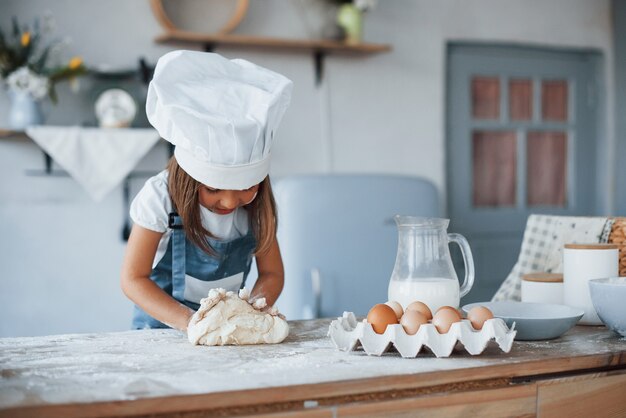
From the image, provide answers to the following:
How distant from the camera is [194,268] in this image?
71.6 inches

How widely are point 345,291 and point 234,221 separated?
126cm

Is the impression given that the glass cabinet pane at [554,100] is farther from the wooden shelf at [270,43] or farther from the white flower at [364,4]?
the white flower at [364,4]

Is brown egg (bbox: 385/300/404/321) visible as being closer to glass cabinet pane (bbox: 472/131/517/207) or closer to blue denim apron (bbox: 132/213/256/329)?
blue denim apron (bbox: 132/213/256/329)

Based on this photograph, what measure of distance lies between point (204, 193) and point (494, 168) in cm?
259

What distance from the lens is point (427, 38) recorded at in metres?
3.73

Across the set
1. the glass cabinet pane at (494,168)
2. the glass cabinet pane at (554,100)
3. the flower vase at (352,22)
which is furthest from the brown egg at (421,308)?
the glass cabinet pane at (554,100)

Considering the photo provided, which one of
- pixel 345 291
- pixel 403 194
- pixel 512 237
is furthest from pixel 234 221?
pixel 512 237

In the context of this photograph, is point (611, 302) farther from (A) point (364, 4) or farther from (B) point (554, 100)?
(B) point (554, 100)

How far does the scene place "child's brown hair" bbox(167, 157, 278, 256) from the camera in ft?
5.52

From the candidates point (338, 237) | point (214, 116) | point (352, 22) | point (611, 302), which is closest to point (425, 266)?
point (611, 302)

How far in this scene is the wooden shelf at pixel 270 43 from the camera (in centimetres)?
315

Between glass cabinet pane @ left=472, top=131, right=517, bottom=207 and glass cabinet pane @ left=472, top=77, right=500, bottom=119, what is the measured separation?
0.32 ft

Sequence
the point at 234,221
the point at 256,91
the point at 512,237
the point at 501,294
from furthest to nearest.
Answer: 1. the point at 512,237
2. the point at 501,294
3. the point at 234,221
4. the point at 256,91

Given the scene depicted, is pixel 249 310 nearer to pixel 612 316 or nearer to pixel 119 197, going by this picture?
pixel 612 316
